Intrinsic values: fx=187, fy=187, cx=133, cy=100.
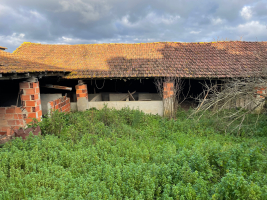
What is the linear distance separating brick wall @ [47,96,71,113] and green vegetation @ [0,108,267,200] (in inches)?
58.0

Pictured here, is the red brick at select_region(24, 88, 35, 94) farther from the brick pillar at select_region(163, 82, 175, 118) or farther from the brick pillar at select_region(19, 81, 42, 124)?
the brick pillar at select_region(163, 82, 175, 118)

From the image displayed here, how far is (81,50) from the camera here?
42.6ft

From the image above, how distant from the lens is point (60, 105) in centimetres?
923

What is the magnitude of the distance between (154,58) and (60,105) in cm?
604

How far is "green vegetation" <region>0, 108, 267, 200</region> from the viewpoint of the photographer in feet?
11.0

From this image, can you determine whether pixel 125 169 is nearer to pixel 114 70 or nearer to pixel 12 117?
pixel 12 117

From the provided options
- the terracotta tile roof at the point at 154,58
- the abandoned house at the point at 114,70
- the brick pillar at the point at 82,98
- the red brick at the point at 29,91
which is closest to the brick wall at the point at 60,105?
the abandoned house at the point at 114,70

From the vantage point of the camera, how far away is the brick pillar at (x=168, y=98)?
999 centimetres

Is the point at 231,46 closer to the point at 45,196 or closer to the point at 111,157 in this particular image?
the point at 111,157

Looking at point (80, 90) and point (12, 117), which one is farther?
point (80, 90)

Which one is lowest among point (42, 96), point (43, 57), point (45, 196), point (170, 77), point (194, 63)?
point (45, 196)

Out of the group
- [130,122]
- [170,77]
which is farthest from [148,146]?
[170,77]

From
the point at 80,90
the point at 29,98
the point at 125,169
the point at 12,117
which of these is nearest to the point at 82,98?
the point at 80,90

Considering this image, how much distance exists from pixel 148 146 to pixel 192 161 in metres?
1.90
